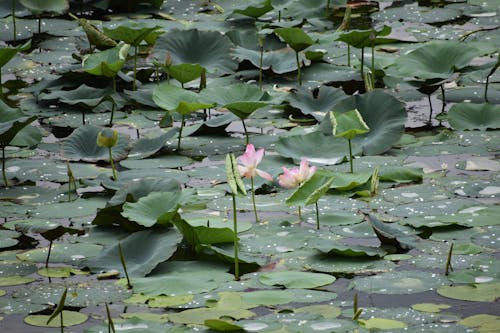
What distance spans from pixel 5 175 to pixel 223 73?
1463 mm

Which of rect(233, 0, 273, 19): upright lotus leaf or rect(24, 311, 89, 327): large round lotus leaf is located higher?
rect(233, 0, 273, 19): upright lotus leaf

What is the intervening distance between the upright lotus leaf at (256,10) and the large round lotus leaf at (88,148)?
188 cm

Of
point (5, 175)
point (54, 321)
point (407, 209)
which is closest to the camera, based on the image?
point (54, 321)

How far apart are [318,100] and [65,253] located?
1.56 metres

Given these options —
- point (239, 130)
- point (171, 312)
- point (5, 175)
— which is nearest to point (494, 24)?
point (239, 130)

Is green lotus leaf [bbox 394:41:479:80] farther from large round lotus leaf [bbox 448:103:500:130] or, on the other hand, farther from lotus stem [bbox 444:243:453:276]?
lotus stem [bbox 444:243:453:276]

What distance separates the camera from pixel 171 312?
254 centimetres

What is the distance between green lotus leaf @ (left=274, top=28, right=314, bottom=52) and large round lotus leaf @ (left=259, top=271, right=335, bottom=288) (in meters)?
1.92

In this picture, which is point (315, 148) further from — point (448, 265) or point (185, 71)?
point (448, 265)

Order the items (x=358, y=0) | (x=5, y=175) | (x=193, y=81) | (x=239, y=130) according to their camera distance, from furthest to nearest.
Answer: (x=358, y=0)
(x=193, y=81)
(x=239, y=130)
(x=5, y=175)

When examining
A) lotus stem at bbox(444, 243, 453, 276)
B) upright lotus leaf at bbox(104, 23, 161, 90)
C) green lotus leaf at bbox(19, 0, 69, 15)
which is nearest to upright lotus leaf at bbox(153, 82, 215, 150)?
upright lotus leaf at bbox(104, 23, 161, 90)

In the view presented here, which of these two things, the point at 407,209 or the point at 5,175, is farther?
the point at 5,175

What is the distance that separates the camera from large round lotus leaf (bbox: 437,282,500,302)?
2545 mm

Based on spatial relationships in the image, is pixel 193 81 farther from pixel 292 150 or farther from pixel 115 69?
pixel 292 150
